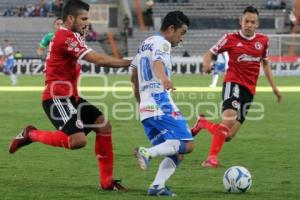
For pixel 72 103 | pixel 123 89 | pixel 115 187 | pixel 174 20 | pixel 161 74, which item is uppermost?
pixel 174 20

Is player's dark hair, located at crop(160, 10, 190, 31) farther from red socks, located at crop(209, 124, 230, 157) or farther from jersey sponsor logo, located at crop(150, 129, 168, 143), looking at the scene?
red socks, located at crop(209, 124, 230, 157)

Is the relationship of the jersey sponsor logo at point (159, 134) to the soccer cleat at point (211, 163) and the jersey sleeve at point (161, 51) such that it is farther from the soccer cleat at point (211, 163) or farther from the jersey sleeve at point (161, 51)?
the soccer cleat at point (211, 163)

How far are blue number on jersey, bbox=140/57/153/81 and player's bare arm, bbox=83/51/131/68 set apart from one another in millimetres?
146

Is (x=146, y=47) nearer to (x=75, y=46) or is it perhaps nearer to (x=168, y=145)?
(x=75, y=46)

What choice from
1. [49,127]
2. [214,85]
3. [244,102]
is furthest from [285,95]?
[244,102]

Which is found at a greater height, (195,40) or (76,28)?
(76,28)

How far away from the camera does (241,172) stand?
9219mm

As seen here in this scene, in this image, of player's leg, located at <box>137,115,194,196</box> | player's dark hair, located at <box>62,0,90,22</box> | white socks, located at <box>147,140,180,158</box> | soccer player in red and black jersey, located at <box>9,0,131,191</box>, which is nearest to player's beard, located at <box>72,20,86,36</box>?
soccer player in red and black jersey, located at <box>9,0,131,191</box>

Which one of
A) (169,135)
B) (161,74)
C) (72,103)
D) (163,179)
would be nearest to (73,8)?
(72,103)

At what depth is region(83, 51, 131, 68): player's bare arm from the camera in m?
8.91

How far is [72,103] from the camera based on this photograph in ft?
A: 31.6

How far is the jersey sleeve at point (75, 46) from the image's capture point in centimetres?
922

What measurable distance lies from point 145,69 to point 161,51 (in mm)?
305

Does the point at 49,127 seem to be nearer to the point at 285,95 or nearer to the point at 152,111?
the point at 152,111
